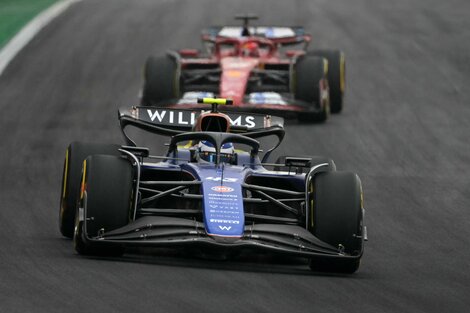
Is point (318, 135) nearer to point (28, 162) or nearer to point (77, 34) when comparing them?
point (28, 162)

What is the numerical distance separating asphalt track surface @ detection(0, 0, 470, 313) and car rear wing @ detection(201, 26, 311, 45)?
60.4 inches

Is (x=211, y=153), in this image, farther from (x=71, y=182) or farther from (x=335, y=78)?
(x=335, y=78)

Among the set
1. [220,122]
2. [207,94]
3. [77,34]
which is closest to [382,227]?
[220,122]

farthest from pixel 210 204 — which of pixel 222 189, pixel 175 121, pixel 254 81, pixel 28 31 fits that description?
pixel 28 31

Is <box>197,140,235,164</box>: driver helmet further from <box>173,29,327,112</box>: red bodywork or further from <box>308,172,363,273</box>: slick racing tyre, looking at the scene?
<box>173,29,327,112</box>: red bodywork

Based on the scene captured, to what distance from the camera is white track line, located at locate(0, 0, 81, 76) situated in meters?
28.9

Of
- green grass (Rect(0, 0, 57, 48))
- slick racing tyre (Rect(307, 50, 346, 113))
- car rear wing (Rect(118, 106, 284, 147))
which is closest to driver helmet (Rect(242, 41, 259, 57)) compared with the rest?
slick racing tyre (Rect(307, 50, 346, 113))

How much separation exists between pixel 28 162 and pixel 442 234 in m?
6.78

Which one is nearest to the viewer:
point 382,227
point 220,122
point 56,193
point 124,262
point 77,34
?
point 124,262

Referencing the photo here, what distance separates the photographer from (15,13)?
108 ft

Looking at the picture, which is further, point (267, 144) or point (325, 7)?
point (325, 7)

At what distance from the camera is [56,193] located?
1727 centimetres

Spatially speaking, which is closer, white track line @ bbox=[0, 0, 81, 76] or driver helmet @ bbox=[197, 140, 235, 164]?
driver helmet @ bbox=[197, 140, 235, 164]

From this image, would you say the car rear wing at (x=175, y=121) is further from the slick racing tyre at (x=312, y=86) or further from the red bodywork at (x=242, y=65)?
the slick racing tyre at (x=312, y=86)
